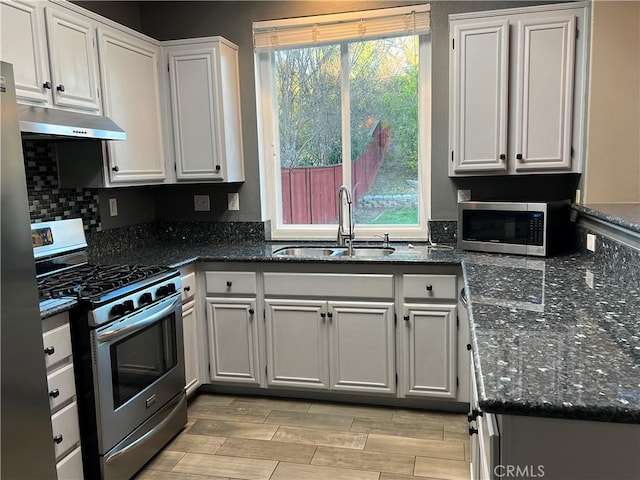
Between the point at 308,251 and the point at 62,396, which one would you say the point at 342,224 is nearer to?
the point at 308,251

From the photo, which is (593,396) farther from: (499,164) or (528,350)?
(499,164)

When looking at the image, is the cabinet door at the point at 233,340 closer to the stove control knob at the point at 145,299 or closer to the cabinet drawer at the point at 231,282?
the cabinet drawer at the point at 231,282

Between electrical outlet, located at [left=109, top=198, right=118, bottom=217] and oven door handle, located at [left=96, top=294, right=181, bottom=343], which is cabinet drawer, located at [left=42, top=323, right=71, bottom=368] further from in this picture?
electrical outlet, located at [left=109, top=198, right=118, bottom=217]

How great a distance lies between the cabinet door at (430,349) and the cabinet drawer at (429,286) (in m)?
0.06

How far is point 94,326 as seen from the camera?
6.80ft

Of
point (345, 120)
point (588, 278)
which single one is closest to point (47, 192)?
point (345, 120)

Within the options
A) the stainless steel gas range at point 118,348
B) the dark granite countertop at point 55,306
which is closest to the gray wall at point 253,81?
the stainless steel gas range at point 118,348

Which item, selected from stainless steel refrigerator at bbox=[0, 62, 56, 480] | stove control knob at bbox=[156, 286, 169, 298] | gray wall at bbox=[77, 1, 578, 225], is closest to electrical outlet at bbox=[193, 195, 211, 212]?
gray wall at bbox=[77, 1, 578, 225]

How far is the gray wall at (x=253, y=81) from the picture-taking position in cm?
308

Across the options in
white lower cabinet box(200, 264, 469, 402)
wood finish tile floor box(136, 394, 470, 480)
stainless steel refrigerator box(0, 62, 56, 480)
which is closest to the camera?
stainless steel refrigerator box(0, 62, 56, 480)

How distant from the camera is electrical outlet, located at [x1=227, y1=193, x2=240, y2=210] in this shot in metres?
3.56

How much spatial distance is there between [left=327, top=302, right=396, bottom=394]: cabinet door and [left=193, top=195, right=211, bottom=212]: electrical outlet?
1.29m

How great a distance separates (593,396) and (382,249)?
2199 mm

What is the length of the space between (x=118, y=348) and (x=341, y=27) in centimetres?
230
